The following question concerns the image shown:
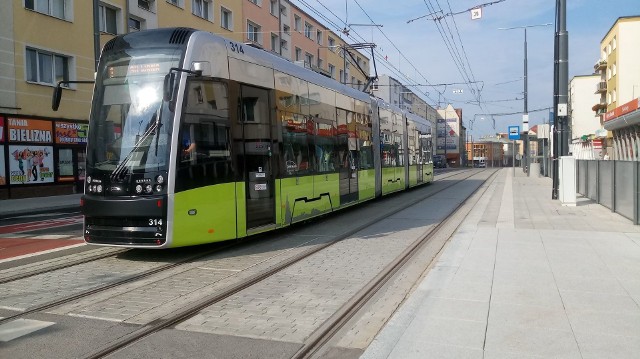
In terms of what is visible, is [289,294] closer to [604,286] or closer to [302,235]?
[604,286]

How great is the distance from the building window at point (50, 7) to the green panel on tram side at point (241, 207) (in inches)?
714

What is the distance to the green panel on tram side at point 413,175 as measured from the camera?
74.8 ft

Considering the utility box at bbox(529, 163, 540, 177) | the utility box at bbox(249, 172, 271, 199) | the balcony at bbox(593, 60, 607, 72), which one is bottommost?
the utility box at bbox(529, 163, 540, 177)

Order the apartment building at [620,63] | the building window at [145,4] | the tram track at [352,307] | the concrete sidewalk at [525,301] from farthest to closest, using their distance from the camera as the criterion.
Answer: the apartment building at [620,63], the building window at [145,4], the tram track at [352,307], the concrete sidewalk at [525,301]

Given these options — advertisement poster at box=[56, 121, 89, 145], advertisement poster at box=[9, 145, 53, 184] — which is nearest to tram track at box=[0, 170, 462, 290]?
advertisement poster at box=[9, 145, 53, 184]

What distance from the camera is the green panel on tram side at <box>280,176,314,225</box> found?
9.87 metres

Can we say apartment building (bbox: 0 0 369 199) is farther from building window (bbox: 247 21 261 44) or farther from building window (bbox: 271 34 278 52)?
building window (bbox: 271 34 278 52)

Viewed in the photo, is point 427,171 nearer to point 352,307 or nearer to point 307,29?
point 352,307

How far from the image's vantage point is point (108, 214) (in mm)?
7332

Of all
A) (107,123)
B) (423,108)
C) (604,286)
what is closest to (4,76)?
(107,123)

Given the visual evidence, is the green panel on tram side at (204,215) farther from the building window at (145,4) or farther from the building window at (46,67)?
the building window at (145,4)

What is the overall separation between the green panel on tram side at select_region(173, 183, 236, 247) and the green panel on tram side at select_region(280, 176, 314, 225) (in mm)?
1739

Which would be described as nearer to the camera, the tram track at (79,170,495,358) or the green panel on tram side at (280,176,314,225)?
the tram track at (79,170,495,358)

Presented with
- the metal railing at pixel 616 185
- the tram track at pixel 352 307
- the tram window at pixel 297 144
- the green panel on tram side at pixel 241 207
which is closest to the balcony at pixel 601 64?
the metal railing at pixel 616 185
